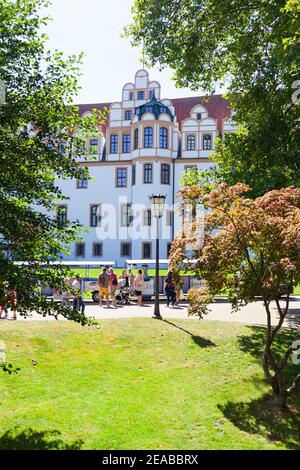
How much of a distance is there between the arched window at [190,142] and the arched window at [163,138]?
2.25 meters

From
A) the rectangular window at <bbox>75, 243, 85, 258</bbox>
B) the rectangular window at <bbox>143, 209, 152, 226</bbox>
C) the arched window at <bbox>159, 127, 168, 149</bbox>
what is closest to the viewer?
the arched window at <bbox>159, 127, 168, 149</bbox>

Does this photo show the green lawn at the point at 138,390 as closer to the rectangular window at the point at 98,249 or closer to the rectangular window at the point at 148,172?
the rectangular window at the point at 148,172

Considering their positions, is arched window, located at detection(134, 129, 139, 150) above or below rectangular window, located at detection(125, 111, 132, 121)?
below

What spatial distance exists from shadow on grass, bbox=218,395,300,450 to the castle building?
33.4 m

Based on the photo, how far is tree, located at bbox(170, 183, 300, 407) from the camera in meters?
7.55

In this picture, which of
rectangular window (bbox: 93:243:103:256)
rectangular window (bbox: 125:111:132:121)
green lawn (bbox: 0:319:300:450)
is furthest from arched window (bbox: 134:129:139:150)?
green lawn (bbox: 0:319:300:450)

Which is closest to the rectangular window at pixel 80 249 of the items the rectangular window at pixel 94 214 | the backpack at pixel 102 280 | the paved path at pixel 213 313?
the rectangular window at pixel 94 214

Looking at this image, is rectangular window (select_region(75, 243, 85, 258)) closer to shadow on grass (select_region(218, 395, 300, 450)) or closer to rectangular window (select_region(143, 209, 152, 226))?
rectangular window (select_region(143, 209, 152, 226))

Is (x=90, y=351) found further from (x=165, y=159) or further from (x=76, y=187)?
(x=76, y=187)

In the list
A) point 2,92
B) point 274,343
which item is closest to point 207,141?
point 274,343

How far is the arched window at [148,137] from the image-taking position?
42.8 metres

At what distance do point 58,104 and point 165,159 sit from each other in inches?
1455

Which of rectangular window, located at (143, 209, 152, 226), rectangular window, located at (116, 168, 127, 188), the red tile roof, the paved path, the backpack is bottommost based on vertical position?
the paved path

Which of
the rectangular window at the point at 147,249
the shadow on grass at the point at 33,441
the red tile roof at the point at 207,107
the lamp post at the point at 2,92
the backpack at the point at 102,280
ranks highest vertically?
the red tile roof at the point at 207,107
